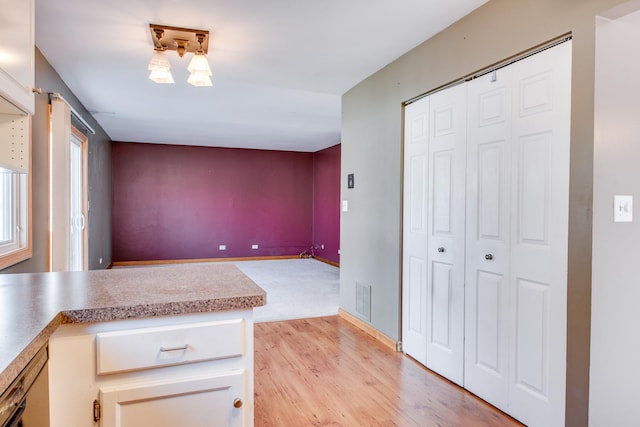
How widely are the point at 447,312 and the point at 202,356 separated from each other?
1.83m

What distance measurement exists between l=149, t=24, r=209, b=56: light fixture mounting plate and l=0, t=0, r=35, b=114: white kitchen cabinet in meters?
0.97

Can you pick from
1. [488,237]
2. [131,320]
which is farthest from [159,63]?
[488,237]

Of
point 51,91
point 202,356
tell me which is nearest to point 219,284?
point 202,356

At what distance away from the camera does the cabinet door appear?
3.68ft

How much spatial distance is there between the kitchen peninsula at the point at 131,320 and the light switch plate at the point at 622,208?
1556 millimetres

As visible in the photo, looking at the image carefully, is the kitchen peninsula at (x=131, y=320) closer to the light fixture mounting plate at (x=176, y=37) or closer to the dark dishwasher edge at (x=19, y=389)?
the dark dishwasher edge at (x=19, y=389)

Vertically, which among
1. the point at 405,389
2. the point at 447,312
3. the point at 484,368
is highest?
the point at 447,312

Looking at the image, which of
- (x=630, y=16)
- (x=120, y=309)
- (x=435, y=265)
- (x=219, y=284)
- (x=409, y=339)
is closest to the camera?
(x=120, y=309)

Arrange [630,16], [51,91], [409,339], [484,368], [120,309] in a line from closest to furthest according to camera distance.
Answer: [120,309]
[630,16]
[484,368]
[409,339]
[51,91]

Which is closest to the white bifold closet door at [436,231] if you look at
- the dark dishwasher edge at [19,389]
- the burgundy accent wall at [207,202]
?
the dark dishwasher edge at [19,389]

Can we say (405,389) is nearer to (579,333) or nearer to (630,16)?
(579,333)

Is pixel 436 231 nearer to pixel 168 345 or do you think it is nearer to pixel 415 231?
pixel 415 231

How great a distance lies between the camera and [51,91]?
324cm

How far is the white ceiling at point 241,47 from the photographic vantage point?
2.28 meters
